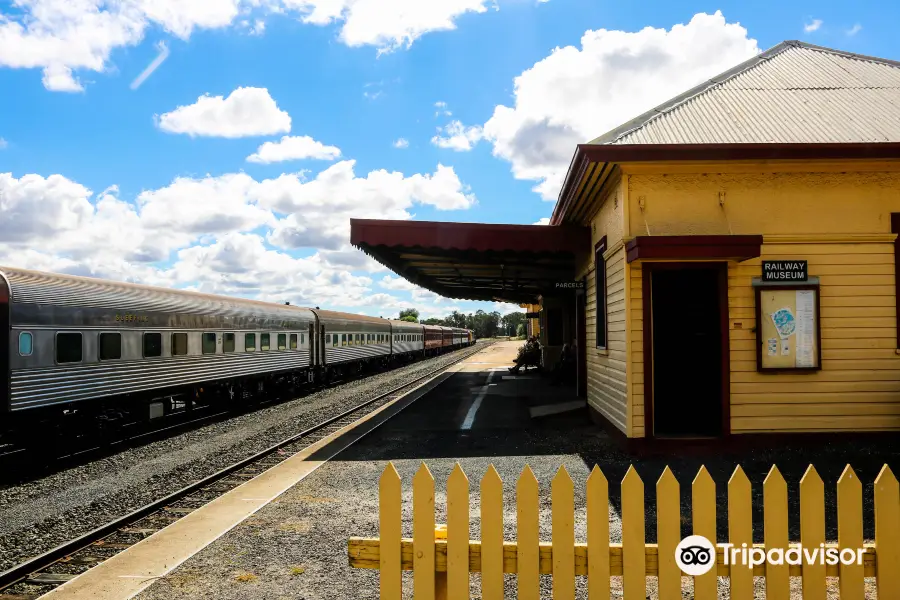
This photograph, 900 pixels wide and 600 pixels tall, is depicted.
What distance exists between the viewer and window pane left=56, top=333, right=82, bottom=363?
408 inches

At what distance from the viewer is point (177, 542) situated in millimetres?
6156

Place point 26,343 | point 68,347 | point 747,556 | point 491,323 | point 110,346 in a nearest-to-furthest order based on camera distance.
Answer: point 747,556
point 26,343
point 68,347
point 110,346
point 491,323

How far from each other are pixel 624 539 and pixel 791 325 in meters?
7.11

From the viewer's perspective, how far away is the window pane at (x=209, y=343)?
15.5 meters

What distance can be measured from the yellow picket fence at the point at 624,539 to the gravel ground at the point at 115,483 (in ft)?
15.8

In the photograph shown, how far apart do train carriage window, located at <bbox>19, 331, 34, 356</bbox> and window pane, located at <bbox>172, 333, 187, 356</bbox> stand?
4.22m

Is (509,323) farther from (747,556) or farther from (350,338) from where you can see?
(747,556)

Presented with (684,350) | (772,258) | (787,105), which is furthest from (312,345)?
(772,258)

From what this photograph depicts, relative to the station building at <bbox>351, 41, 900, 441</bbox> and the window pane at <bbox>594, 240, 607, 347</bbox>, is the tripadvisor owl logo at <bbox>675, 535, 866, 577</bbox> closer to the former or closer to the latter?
the station building at <bbox>351, 41, 900, 441</bbox>

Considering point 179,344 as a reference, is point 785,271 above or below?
above

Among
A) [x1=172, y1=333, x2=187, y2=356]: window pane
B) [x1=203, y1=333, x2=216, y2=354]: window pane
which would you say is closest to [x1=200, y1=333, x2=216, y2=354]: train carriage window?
[x1=203, y1=333, x2=216, y2=354]: window pane

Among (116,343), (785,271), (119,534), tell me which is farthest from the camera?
(116,343)

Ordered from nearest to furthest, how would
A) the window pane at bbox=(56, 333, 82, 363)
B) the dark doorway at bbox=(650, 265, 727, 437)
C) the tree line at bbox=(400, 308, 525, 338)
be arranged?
the dark doorway at bbox=(650, 265, 727, 437) < the window pane at bbox=(56, 333, 82, 363) < the tree line at bbox=(400, 308, 525, 338)

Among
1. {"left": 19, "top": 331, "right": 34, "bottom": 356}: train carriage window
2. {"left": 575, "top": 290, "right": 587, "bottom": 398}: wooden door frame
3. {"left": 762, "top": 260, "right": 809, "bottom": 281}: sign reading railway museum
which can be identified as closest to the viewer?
{"left": 762, "top": 260, "right": 809, "bottom": 281}: sign reading railway museum
